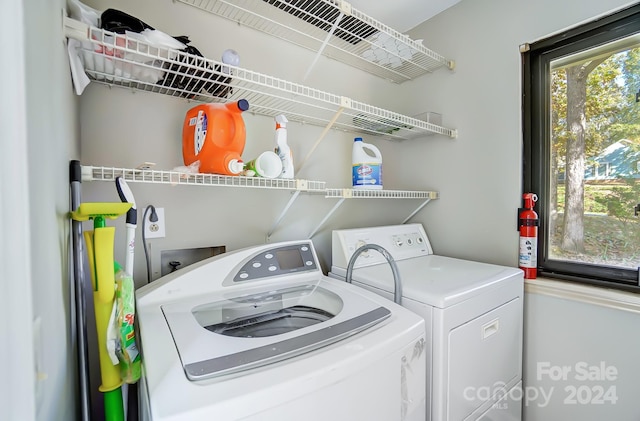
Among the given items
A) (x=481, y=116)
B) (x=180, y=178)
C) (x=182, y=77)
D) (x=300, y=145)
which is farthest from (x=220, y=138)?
(x=481, y=116)

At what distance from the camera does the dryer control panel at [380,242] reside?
1.75m

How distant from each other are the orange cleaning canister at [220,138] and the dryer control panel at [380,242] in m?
0.83

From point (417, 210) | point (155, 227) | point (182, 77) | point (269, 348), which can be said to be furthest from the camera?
point (417, 210)

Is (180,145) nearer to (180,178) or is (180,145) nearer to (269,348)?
(180,178)

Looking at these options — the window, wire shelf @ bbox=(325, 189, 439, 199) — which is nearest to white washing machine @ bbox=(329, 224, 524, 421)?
wire shelf @ bbox=(325, 189, 439, 199)

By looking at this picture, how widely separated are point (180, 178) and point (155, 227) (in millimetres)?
411

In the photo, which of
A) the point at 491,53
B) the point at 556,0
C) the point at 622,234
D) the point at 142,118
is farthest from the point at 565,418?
the point at 142,118

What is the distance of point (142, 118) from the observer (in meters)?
1.40

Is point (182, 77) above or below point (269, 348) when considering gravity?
above

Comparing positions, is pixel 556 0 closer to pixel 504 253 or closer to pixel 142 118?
pixel 504 253

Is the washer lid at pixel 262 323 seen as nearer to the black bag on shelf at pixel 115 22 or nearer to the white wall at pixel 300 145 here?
the white wall at pixel 300 145

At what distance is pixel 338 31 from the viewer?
5.79ft

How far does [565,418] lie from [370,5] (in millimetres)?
2886

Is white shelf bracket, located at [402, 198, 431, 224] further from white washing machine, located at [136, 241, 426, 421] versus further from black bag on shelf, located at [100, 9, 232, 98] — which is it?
black bag on shelf, located at [100, 9, 232, 98]
